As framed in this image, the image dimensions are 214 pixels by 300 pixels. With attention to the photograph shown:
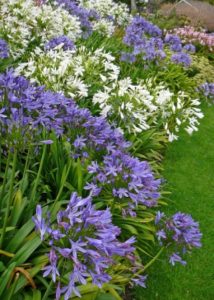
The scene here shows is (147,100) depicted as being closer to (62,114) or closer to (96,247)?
(62,114)

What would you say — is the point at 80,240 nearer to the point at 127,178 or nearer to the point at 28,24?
the point at 127,178

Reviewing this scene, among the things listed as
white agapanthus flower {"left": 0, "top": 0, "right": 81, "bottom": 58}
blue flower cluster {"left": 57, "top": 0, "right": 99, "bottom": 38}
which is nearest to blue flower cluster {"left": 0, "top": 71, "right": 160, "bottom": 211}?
white agapanthus flower {"left": 0, "top": 0, "right": 81, "bottom": 58}

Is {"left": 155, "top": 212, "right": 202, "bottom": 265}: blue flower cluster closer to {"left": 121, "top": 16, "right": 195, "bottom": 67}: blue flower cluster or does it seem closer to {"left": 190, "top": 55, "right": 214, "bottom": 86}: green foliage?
{"left": 121, "top": 16, "right": 195, "bottom": 67}: blue flower cluster

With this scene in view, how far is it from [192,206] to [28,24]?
3.47 m

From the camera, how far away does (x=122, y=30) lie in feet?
34.2

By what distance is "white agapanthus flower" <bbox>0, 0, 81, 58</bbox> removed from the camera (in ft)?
18.0

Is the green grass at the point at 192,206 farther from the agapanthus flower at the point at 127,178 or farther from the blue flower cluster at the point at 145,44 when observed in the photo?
the agapanthus flower at the point at 127,178

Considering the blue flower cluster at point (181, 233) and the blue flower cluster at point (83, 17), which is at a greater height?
the blue flower cluster at point (181, 233)

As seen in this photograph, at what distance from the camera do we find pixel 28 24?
247 inches

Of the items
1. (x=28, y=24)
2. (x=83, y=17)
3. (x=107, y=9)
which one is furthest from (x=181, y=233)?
(x=107, y=9)

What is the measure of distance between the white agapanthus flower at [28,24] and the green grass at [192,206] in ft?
8.20

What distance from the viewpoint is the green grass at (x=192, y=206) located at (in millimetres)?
3768

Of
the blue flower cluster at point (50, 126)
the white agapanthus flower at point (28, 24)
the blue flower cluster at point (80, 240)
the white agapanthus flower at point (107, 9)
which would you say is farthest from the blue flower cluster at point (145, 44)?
the blue flower cluster at point (80, 240)

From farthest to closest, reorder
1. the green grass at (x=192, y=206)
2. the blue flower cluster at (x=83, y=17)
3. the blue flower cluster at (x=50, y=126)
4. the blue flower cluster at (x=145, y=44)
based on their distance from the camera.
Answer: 1. the blue flower cluster at (x=83, y=17)
2. the blue flower cluster at (x=145, y=44)
3. the green grass at (x=192, y=206)
4. the blue flower cluster at (x=50, y=126)
